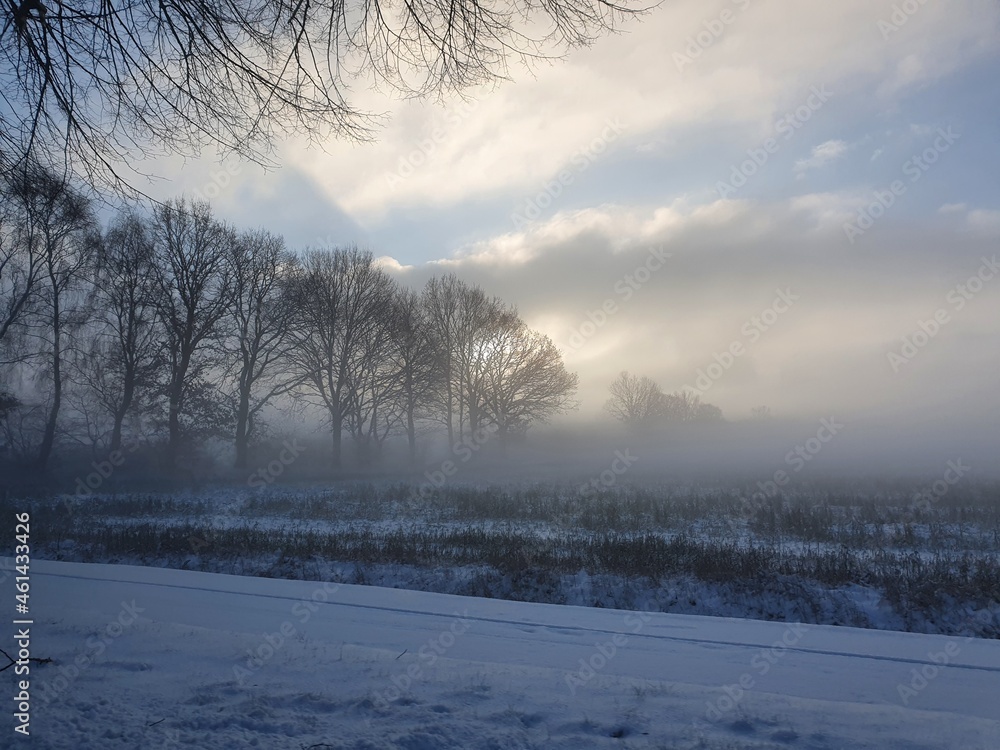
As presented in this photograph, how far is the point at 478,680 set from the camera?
3924 mm

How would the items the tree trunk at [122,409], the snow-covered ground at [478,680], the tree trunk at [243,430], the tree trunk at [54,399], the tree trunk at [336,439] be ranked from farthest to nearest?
the tree trunk at [336,439], the tree trunk at [243,430], the tree trunk at [122,409], the tree trunk at [54,399], the snow-covered ground at [478,680]

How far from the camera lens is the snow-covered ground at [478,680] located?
315cm

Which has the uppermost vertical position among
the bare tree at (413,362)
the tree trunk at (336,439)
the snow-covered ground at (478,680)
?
the bare tree at (413,362)

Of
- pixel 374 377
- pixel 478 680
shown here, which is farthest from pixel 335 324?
pixel 478 680

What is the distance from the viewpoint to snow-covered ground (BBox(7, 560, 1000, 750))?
124 inches

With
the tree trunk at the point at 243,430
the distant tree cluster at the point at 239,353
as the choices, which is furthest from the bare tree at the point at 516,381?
the tree trunk at the point at 243,430

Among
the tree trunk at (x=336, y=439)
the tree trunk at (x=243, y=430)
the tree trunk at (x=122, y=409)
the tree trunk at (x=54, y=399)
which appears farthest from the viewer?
the tree trunk at (x=336, y=439)

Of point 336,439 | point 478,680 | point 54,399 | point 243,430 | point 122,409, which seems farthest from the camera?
point 336,439

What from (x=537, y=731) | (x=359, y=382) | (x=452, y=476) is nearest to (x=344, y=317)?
(x=359, y=382)

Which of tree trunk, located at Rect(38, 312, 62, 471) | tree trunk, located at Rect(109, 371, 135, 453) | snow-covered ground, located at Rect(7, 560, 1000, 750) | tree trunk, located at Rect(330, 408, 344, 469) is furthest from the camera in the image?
tree trunk, located at Rect(330, 408, 344, 469)

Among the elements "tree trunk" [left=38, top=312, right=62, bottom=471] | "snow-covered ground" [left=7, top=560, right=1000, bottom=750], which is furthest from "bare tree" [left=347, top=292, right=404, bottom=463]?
"snow-covered ground" [left=7, top=560, right=1000, bottom=750]

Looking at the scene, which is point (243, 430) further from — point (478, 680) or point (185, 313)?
point (478, 680)

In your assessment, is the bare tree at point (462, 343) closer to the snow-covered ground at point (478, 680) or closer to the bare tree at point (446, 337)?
the bare tree at point (446, 337)

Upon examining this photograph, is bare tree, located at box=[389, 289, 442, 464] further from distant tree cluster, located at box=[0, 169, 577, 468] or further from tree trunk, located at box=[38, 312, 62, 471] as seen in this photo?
tree trunk, located at box=[38, 312, 62, 471]
